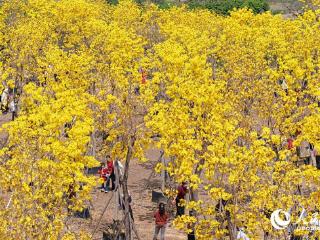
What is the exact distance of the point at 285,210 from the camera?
11.3 metres

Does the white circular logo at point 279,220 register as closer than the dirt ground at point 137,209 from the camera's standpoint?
Yes

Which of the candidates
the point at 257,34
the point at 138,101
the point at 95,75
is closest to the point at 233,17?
the point at 257,34

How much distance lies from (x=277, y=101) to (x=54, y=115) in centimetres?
834

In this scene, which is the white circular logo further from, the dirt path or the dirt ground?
the dirt ground

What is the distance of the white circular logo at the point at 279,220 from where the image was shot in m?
11.4

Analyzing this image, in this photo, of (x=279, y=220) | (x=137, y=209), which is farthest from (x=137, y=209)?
(x=279, y=220)

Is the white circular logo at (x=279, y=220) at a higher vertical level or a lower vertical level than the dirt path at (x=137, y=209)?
higher

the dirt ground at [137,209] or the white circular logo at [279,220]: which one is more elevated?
the white circular logo at [279,220]

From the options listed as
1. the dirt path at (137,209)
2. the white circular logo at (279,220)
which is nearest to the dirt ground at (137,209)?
the dirt path at (137,209)

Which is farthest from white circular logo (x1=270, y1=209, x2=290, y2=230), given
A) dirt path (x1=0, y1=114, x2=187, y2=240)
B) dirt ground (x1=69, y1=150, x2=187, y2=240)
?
dirt ground (x1=69, y1=150, x2=187, y2=240)

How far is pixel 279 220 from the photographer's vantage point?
1149 centimetres

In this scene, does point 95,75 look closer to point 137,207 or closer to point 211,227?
point 137,207

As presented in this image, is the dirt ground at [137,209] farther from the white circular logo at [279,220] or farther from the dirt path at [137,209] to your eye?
the white circular logo at [279,220]

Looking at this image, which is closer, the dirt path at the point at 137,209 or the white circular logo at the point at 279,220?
the white circular logo at the point at 279,220
